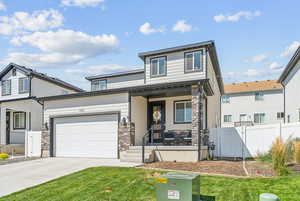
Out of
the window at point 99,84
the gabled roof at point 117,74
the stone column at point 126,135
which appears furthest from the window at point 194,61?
the window at point 99,84

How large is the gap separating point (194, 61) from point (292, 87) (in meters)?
8.38

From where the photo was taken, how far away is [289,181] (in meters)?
7.38

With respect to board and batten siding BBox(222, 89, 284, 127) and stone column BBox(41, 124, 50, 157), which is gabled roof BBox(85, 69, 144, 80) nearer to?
stone column BBox(41, 124, 50, 157)

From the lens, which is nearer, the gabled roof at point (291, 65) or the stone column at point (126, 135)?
the stone column at point (126, 135)

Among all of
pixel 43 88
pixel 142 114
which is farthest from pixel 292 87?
→ pixel 43 88

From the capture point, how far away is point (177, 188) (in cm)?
550

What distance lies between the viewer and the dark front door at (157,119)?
51.6 feet

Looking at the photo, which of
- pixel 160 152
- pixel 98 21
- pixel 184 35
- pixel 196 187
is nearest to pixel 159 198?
pixel 196 187

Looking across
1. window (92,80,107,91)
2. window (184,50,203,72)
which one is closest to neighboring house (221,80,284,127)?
window (92,80,107,91)

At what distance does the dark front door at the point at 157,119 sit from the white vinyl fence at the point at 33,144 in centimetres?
758

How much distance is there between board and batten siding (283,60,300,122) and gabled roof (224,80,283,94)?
35.8ft

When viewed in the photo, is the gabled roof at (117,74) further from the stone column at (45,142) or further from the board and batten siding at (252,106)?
the board and batten siding at (252,106)

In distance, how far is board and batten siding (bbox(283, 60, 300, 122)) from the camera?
17797mm

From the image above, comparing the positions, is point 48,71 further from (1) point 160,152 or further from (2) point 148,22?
(1) point 160,152
